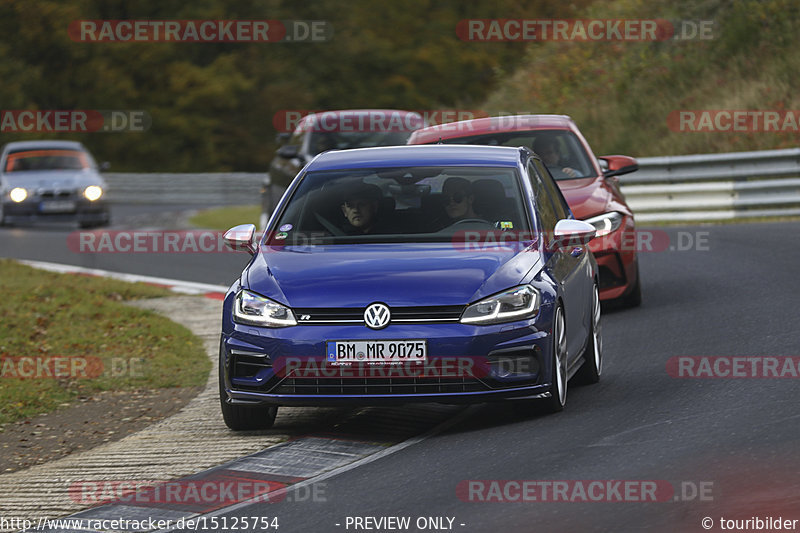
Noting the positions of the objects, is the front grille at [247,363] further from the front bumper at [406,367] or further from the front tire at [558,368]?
the front tire at [558,368]

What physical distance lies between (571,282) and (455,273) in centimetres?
120

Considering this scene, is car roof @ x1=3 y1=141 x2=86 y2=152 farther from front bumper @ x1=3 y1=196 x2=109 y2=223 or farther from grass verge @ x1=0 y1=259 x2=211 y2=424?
grass verge @ x1=0 y1=259 x2=211 y2=424

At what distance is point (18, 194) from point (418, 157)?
20231mm

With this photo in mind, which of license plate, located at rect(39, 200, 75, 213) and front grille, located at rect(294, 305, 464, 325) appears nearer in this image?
front grille, located at rect(294, 305, 464, 325)

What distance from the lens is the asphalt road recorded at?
630 cm

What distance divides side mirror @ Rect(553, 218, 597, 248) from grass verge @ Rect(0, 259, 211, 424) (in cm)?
339

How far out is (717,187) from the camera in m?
22.4

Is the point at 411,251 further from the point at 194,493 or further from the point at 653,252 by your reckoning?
the point at 653,252

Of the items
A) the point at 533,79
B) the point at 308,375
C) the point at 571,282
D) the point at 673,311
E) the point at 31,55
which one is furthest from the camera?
the point at 31,55

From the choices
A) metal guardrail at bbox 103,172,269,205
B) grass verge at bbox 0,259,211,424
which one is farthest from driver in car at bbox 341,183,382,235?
metal guardrail at bbox 103,172,269,205

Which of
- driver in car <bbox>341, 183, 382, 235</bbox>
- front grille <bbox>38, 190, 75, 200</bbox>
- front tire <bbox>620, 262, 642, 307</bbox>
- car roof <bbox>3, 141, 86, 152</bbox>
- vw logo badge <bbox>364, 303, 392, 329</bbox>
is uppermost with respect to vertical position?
car roof <bbox>3, 141, 86, 152</bbox>

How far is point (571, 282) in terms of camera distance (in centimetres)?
915

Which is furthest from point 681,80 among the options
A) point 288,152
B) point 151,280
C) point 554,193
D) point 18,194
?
point 554,193

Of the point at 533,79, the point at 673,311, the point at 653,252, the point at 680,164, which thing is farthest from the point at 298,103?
the point at 673,311
